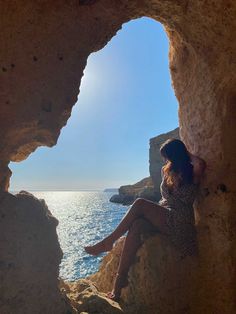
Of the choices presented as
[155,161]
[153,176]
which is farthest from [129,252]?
[155,161]

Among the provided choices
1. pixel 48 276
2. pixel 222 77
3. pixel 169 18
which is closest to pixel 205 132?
pixel 222 77

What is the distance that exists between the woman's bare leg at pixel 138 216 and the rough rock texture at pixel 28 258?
0.75m

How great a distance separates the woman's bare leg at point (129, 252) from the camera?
421 centimetres

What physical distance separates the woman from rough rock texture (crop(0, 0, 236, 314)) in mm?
183

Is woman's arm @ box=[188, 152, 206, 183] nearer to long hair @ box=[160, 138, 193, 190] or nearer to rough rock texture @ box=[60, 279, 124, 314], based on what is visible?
long hair @ box=[160, 138, 193, 190]

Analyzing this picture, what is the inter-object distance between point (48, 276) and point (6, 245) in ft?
2.07

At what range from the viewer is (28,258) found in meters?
3.21

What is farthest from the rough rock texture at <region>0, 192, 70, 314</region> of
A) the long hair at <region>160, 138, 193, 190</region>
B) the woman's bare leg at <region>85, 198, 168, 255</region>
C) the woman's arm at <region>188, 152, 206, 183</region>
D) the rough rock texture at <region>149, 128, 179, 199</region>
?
the rough rock texture at <region>149, 128, 179, 199</region>

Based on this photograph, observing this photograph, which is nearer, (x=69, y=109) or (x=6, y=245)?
(x=6, y=245)

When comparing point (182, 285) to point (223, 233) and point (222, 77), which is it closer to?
point (223, 233)

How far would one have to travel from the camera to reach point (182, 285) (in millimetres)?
4109

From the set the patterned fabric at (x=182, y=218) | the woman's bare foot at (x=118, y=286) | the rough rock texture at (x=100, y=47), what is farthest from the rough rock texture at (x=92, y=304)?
the patterned fabric at (x=182, y=218)

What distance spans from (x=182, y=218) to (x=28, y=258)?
7.30 ft

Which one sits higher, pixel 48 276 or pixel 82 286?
pixel 48 276
